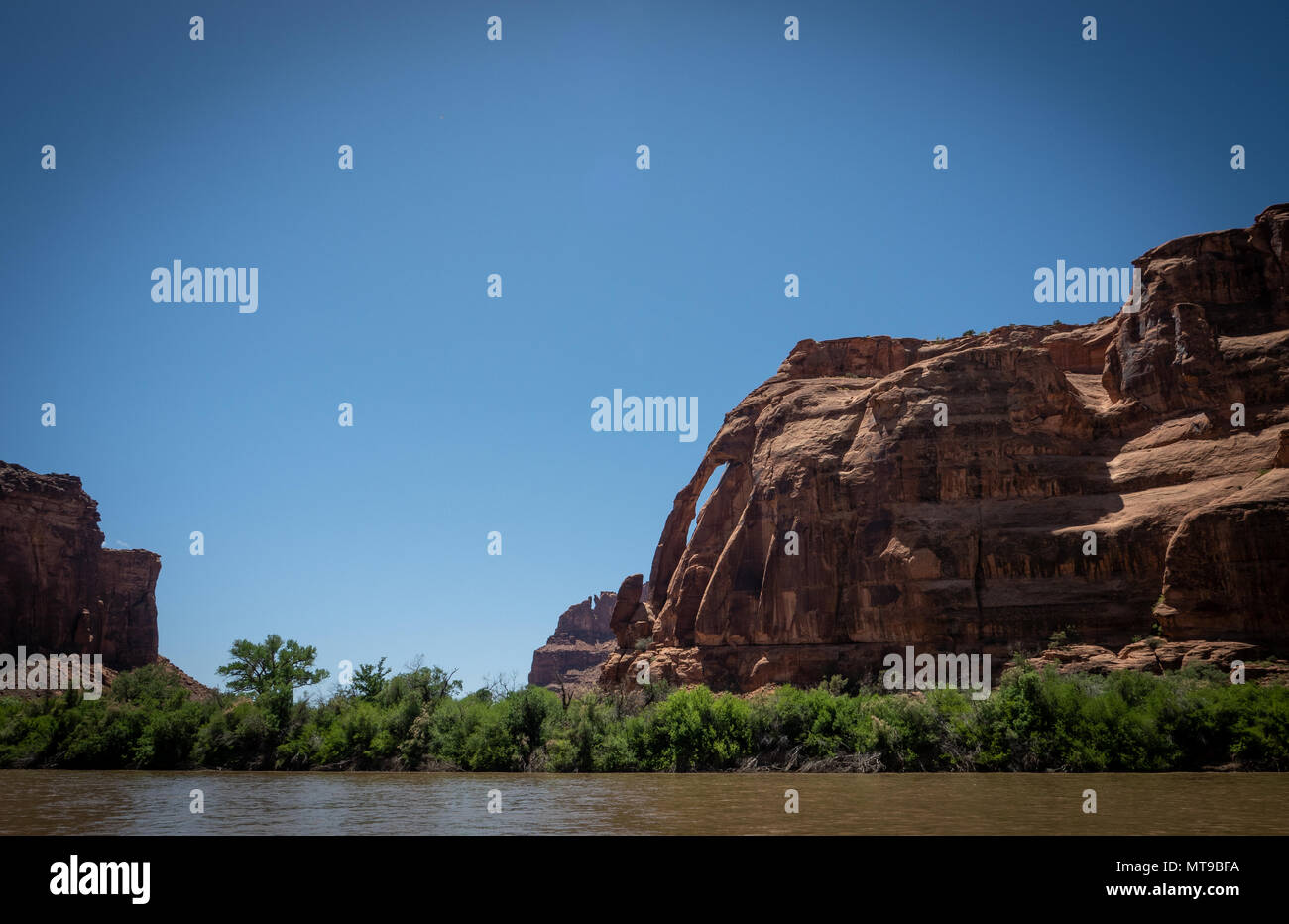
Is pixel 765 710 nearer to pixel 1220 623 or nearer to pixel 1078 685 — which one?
pixel 1078 685

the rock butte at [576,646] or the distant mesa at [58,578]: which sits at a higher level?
the distant mesa at [58,578]

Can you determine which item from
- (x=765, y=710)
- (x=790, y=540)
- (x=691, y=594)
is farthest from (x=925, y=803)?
(x=691, y=594)

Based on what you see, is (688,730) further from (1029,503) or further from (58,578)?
(58,578)

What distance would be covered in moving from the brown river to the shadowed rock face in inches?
675

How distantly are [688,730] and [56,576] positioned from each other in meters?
Result: 82.0

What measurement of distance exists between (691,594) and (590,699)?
25908 mm

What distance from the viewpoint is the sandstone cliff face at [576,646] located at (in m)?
137

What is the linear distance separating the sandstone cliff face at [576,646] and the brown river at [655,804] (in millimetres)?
94051

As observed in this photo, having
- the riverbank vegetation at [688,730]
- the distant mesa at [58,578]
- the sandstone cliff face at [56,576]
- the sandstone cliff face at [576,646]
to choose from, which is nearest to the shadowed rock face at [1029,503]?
the riverbank vegetation at [688,730]

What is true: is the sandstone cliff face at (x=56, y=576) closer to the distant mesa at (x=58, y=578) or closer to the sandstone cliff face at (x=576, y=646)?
the distant mesa at (x=58, y=578)

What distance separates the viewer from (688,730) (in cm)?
3612

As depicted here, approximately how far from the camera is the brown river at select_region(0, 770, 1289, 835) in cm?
1820

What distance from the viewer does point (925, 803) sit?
22516mm

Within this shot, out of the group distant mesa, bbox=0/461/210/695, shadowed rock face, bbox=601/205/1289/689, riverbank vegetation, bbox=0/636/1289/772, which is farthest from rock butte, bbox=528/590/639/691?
riverbank vegetation, bbox=0/636/1289/772
